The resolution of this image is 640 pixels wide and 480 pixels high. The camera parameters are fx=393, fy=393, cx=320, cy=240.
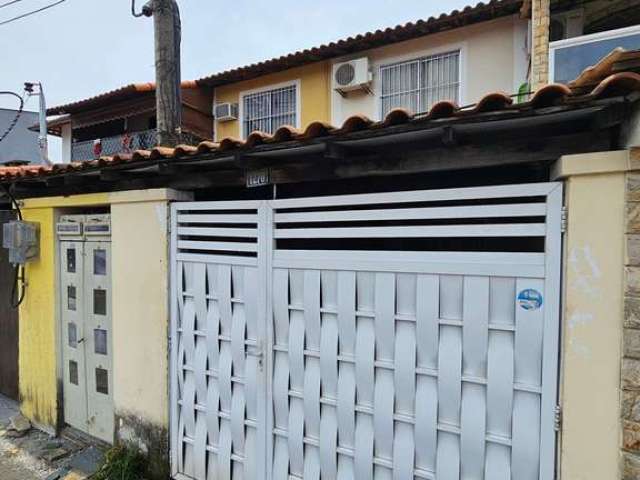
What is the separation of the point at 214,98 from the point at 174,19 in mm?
6219

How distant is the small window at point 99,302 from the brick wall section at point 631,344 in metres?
5.35

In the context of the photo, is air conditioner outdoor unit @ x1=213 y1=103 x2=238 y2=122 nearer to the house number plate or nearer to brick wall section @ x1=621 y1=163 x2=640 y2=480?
the house number plate

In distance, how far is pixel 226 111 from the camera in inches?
462

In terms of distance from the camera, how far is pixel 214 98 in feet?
40.3

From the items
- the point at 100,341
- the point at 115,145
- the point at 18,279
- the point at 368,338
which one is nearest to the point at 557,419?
the point at 368,338

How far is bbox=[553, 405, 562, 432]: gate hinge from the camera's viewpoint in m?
2.55

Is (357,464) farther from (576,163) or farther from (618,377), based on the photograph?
(576,163)

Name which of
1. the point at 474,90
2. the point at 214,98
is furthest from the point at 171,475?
the point at 214,98

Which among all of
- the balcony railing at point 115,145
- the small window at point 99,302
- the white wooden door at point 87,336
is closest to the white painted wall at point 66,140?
the balcony railing at point 115,145

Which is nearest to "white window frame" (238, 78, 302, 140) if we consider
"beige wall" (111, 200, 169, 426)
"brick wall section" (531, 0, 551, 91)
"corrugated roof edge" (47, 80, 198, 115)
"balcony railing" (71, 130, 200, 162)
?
"corrugated roof edge" (47, 80, 198, 115)

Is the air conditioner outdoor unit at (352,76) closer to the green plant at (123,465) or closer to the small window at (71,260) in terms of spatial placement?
the small window at (71,260)

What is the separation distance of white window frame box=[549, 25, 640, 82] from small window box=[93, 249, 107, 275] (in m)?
7.02

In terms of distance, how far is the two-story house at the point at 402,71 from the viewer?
23.1ft

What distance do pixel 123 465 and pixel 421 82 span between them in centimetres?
908
